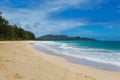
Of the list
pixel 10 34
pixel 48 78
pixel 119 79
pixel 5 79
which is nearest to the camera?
pixel 5 79

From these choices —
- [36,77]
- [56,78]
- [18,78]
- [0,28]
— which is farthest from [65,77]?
[0,28]

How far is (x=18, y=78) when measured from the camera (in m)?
9.31

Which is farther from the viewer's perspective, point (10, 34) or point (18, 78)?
point (10, 34)

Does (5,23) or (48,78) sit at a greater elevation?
(5,23)

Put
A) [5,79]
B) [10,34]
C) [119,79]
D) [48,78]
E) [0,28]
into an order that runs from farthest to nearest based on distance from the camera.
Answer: [10,34]
[0,28]
[119,79]
[48,78]
[5,79]

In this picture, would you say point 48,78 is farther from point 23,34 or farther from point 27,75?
point 23,34

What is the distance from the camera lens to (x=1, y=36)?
290 ft

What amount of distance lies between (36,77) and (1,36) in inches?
3203

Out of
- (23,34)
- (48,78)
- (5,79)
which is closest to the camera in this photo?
(5,79)

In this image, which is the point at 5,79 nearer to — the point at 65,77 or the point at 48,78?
the point at 48,78

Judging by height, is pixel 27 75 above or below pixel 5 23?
below

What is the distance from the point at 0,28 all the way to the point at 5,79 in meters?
80.4

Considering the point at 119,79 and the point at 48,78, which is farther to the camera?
the point at 119,79

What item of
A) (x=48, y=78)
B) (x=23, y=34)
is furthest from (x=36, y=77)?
(x=23, y=34)
